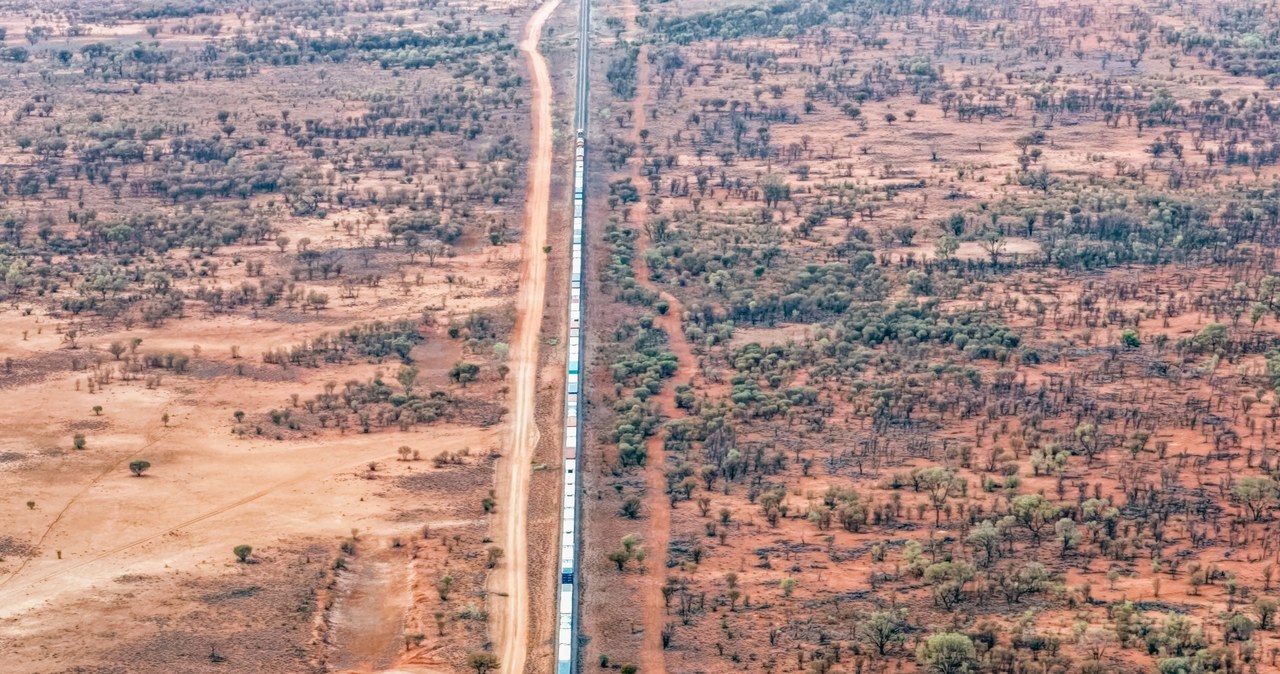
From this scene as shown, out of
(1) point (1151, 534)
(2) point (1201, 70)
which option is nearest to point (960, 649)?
(1) point (1151, 534)

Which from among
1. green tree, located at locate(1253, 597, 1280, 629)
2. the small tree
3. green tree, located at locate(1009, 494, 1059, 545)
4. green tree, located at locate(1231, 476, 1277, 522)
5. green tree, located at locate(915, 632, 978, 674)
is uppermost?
green tree, located at locate(1231, 476, 1277, 522)

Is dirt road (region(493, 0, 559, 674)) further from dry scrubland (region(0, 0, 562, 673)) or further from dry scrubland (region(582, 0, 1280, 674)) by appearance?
dry scrubland (region(582, 0, 1280, 674))

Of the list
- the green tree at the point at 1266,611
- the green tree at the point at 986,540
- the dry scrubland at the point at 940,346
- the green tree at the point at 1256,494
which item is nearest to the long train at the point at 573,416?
the dry scrubland at the point at 940,346

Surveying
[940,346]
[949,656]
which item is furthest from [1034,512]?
[940,346]

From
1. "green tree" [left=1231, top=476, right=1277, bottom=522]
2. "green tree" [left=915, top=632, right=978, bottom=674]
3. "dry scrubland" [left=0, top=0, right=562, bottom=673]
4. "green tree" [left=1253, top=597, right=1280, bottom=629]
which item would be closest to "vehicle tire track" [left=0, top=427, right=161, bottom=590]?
"dry scrubland" [left=0, top=0, right=562, bottom=673]

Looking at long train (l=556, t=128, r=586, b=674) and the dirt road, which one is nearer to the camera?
long train (l=556, t=128, r=586, b=674)
